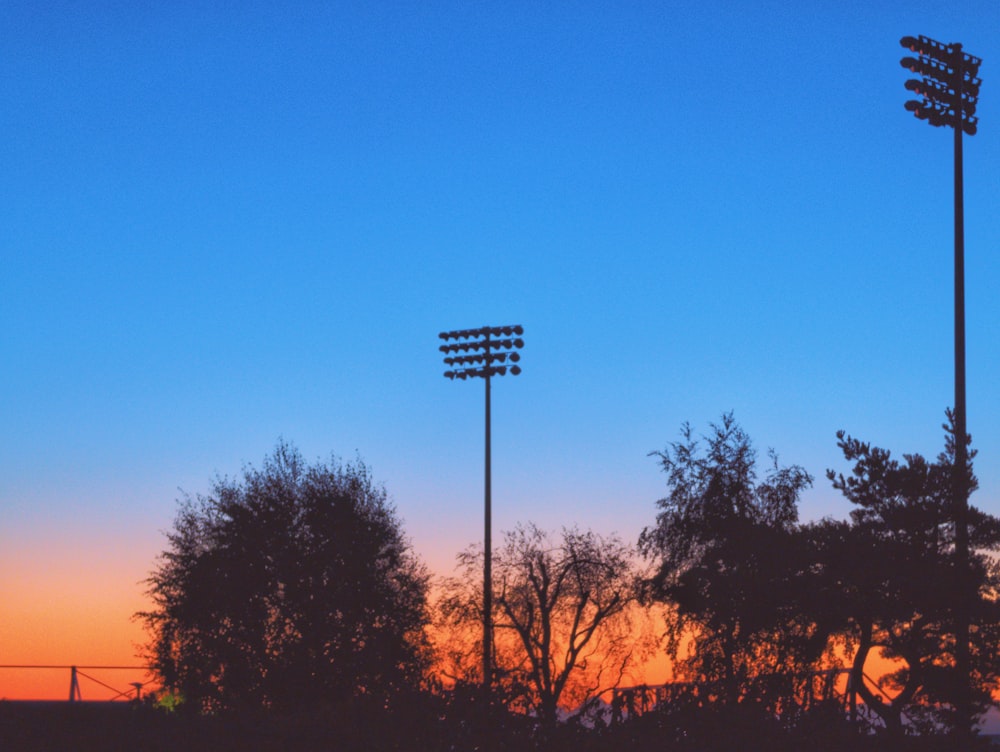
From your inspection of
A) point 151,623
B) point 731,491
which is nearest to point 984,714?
point 731,491

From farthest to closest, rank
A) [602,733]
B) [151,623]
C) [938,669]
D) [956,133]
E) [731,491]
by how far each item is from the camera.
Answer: [151,623] → [731,491] → [938,669] → [956,133] → [602,733]

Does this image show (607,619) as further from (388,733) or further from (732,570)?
(388,733)

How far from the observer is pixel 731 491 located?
39.7 metres

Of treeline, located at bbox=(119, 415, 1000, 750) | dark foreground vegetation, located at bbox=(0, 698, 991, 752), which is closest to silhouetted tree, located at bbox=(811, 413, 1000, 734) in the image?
treeline, located at bbox=(119, 415, 1000, 750)

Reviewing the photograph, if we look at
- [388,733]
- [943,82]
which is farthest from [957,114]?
[388,733]

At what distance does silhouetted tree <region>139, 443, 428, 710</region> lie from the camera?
46.9 metres

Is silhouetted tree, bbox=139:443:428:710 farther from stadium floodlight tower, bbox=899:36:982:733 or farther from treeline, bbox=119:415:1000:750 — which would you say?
stadium floodlight tower, bbox=899:36:982:733

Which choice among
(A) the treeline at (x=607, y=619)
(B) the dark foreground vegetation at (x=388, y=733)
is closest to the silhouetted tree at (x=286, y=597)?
(A) the treeline at (x=607, y=619)

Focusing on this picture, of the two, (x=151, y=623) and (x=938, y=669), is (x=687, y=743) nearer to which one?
(x=938, y=669)

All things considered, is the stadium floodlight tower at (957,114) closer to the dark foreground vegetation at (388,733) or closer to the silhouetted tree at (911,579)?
the silhouetted tree at (911,579)

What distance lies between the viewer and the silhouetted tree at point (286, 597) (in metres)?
46.9

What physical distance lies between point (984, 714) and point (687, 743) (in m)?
21.8

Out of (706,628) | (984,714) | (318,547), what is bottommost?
(984,714)

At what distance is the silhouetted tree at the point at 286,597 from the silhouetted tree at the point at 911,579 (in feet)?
65.5
